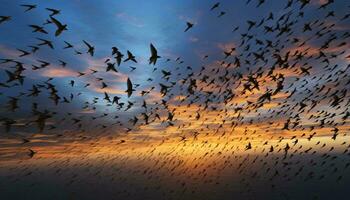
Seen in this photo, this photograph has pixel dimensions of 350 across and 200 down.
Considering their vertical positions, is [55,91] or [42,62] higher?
[42,62]

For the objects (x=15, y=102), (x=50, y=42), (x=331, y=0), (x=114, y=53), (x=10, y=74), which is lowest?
(x=15, y=102)

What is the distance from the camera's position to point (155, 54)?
1491 centimetres

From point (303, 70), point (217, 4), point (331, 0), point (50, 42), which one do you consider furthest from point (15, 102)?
point (331, 0)

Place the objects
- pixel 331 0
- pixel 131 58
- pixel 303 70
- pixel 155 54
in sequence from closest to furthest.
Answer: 1. pixel 155 54
2. pixel 131 58
3. pixel 331 0
4. pixel 303 70

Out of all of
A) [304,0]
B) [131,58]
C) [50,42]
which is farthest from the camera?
[50,42]

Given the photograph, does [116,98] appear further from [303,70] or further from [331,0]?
[331,0]

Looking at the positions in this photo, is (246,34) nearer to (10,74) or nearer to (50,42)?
(50,42)

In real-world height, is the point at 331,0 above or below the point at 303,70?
above

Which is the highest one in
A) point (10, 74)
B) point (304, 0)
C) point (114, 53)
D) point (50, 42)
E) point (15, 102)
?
point (304, 0)

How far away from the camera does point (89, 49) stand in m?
21.6

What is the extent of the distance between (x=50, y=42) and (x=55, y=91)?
3939 mm

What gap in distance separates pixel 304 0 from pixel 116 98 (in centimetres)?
1665

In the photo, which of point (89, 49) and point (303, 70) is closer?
point (89, 49)

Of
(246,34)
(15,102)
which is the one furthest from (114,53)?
(246,34)
